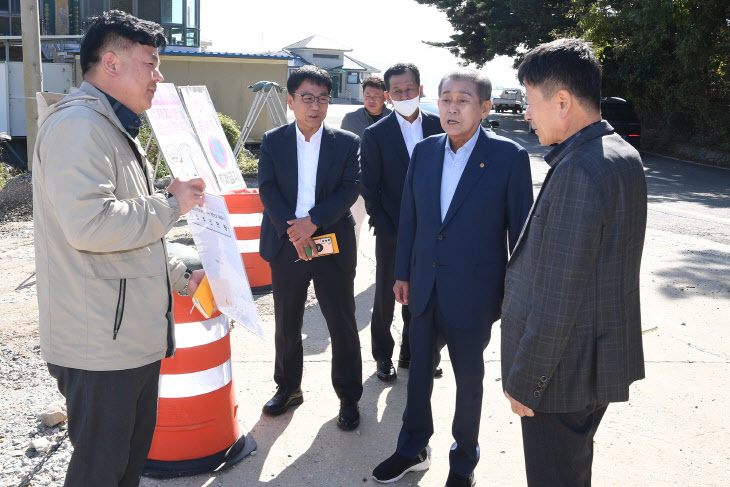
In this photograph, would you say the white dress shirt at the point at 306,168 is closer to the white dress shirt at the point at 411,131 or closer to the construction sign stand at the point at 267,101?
the white dress shirt at the point at 411,131

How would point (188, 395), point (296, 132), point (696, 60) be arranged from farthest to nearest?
point (696, 60) → point (296, 132) → point (188, 395)

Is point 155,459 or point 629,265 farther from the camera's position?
point 155,459

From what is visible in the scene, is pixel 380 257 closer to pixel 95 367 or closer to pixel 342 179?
pixel 342 179

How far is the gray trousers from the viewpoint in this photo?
90.2 inches

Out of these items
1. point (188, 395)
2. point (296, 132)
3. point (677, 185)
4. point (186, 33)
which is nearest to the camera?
point (188, 395)

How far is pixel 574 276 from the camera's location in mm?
2041

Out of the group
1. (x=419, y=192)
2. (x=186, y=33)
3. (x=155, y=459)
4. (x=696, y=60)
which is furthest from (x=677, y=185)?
(x=186, y=33)

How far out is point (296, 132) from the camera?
3.97 m

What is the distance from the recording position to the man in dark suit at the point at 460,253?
10.4 ft

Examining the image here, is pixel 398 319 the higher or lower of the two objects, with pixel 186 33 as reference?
lower

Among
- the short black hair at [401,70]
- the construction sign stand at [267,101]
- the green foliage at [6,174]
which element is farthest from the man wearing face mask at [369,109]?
the construction sign stand at [267,101]

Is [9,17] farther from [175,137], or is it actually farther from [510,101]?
[510,101]

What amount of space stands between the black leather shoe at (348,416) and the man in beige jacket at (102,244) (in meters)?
1.63

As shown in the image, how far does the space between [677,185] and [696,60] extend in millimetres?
5913
